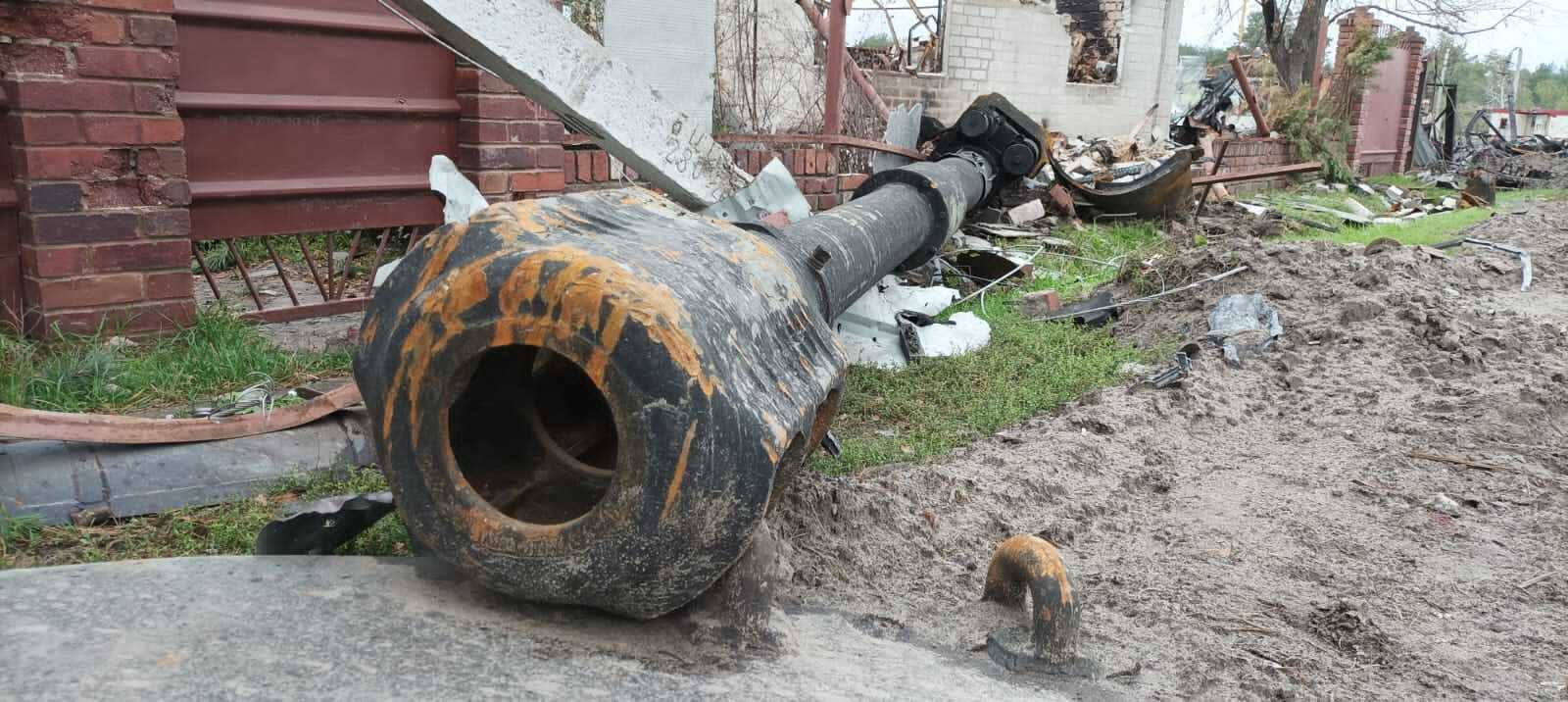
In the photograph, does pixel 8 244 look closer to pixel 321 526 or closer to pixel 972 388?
pixel 321 526

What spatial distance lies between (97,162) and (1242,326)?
17.2ft

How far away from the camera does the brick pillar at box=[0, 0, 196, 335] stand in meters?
3.74

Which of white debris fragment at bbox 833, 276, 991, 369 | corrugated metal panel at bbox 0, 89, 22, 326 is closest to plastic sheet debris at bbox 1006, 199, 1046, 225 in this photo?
white debris fragment at bbox 833, 276, 991, 369

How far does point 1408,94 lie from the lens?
21312mm

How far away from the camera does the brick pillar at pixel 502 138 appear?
5219 millimetres

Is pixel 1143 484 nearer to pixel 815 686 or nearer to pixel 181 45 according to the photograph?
pixel 815 686

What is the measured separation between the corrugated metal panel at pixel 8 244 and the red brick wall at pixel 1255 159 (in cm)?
1256

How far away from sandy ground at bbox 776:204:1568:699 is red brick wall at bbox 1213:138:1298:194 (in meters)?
8.91

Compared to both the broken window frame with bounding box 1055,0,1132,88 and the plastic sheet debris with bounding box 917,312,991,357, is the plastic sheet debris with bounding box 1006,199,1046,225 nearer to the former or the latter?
the plastic sheet debris with bounding box 917,312,991,357

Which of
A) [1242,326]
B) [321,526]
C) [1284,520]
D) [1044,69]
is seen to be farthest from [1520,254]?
[1044,69]

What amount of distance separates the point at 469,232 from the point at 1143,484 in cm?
273

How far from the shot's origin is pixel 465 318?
5.46ft

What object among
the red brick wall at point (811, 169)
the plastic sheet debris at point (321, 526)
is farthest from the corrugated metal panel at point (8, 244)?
the red brick wall at point (811, 169)

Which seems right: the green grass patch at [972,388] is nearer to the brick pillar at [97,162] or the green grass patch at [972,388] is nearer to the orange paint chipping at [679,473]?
the orange paint chipping at [679,473]
